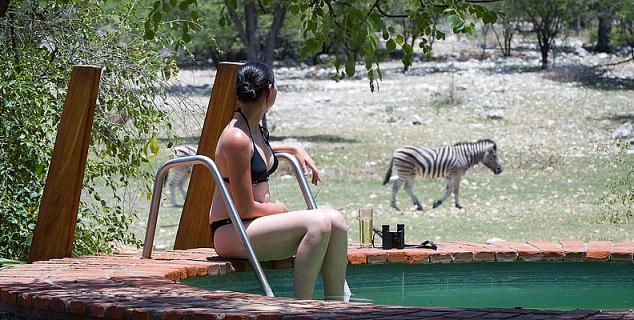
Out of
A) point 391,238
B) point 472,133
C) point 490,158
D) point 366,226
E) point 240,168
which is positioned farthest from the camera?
point 472,133

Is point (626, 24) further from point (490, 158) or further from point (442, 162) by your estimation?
point (442, 162)

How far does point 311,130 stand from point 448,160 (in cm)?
947

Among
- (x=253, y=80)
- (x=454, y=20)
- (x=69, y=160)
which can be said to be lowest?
(x=69, y=160)

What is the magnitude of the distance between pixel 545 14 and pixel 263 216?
34.2 metres

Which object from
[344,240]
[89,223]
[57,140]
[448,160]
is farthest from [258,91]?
[448,160]

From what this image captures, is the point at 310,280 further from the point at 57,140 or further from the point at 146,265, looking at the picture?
the point at 57,140

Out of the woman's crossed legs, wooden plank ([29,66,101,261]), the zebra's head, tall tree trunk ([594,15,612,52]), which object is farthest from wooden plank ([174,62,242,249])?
tall tree trunk ([594,15,612,52])

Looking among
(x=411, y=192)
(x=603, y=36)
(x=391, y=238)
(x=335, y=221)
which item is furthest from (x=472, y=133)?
(x=335, y=221)

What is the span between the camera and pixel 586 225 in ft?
50.5

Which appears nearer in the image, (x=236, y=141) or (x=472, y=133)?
(x=236, y=141)

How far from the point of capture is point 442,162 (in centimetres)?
1858

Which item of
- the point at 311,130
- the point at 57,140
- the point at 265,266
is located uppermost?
the point at 57,140

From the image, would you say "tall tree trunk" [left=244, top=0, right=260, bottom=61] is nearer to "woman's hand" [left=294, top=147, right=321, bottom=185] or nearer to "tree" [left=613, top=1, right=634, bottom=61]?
"tree" [left=613, top=1, right=634, bottom=61]

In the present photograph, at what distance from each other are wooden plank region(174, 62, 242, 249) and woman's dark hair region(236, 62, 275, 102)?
53.6 inches
